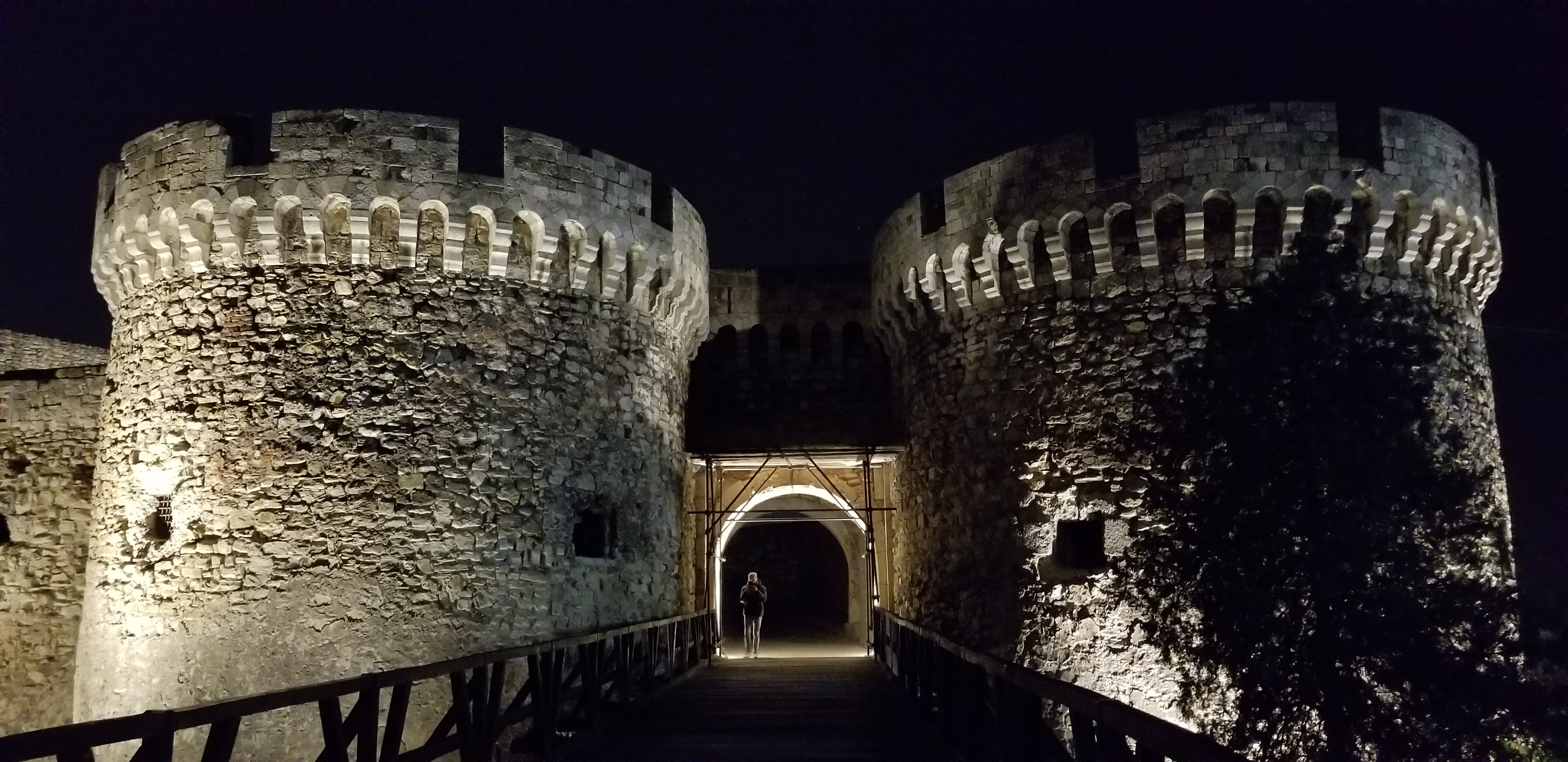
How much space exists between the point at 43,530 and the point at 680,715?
732 cm

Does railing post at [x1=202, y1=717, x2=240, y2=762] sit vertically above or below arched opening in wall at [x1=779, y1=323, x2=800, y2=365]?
below

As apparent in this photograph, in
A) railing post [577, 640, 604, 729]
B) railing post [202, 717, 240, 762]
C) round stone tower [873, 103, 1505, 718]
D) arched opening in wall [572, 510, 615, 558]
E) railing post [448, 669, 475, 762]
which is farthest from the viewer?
arched opening in wall [572, 510, 615, 558]

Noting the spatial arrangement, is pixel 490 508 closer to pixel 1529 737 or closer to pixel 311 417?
pixel 311 417

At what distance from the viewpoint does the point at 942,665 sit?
6.95 m

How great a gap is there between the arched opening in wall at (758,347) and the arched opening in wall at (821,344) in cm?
54

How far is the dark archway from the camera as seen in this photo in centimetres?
2103

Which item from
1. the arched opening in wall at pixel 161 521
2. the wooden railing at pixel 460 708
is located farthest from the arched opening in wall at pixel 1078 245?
the arched opening in wall at pixel 161 521

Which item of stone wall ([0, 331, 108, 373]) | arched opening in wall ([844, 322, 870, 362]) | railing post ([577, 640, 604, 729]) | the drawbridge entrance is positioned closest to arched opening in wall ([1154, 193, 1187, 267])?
the drawbridge entrance

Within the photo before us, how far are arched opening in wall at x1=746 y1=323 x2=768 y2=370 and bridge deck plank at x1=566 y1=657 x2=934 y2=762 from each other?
390 cm

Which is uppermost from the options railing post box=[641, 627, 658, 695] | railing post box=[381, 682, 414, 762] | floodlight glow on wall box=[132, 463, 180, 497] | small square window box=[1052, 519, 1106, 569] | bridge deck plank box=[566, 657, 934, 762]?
floodlight glow on wall box=[132, 463, 180, 497]

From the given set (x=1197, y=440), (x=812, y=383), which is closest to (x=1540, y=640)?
(x=1197, y=440)

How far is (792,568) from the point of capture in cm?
2128

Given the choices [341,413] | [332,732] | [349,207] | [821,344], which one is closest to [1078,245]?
[821,344]

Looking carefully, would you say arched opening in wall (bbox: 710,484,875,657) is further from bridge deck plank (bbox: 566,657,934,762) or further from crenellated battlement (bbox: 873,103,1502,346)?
crenellated battlement (bbox: 873,103,1502,346)
